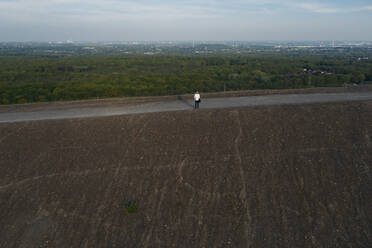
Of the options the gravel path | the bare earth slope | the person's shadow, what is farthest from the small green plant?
the person's shadow

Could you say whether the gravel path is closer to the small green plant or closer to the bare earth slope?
the bare earth slope

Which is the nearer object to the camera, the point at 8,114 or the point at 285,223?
the point at 285,223

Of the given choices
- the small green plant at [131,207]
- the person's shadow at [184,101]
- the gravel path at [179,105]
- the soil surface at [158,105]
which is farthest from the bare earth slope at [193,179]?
the person's shadow at [184,101]

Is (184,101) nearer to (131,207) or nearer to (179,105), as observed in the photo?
(179,105)

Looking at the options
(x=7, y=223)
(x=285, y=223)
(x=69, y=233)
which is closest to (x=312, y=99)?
(x=285, y=223)

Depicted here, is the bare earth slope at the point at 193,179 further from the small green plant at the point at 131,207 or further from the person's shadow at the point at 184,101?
the person's shadow at the point at 184,101

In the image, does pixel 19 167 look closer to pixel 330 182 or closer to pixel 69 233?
pixel 69 233
